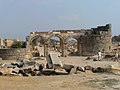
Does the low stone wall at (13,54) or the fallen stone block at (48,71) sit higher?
the low stone wall at (13,54)

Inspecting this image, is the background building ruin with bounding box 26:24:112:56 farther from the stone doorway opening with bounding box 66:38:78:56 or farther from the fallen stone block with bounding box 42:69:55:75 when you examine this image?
the fallen stone block with bounding box 42:69:55:75

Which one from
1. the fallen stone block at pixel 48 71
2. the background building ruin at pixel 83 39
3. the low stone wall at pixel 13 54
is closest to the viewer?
the fallen stone block at pixel 48 71

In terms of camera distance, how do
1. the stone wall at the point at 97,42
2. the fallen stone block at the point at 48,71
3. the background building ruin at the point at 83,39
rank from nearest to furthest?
the fallen stone block at the point at 48,71
the stone wall at the point at 97,42
the background building ruin at the point at 83,39

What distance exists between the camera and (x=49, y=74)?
62.3 ft

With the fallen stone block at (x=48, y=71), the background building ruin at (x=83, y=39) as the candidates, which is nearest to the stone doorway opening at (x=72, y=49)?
the background building ruin at (x=83, y=39)

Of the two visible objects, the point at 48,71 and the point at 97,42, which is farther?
the point at 97,42

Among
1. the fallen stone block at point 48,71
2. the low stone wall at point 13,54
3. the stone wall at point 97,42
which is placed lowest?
the fallen stone block at point 48,71

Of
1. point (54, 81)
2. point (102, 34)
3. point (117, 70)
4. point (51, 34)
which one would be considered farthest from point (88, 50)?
point (54, 81)

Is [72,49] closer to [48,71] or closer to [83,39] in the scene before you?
[83,39]

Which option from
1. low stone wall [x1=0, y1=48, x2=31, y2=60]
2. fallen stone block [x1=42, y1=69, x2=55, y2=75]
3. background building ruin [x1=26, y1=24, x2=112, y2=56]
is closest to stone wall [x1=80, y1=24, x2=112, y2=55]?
background building ruin [x1=26, y1=24, x2=112, y2=56]

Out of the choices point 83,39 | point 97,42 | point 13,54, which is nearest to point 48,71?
point 13,54

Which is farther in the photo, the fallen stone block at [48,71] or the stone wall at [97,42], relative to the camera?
the stone wall at [97,42]

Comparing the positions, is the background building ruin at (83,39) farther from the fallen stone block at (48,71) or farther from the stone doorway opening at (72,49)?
the fallen stone block at (48,71)

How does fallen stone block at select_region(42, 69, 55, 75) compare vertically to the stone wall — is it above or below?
below
